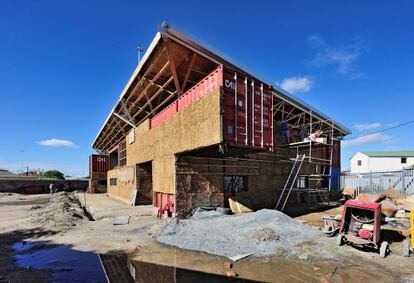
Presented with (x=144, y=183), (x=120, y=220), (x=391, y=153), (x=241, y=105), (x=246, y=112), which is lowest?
(x=120, y=220)

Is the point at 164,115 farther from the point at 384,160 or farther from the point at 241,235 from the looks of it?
the point at 384,160

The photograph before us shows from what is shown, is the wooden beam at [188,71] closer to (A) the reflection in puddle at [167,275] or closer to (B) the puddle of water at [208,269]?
(B) the puddle of water at [208,269]

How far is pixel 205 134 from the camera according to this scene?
12.1 m

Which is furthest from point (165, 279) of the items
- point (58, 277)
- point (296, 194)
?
point (296, 194)

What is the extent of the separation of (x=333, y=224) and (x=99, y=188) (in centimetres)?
3799

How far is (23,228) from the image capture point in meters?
13.1

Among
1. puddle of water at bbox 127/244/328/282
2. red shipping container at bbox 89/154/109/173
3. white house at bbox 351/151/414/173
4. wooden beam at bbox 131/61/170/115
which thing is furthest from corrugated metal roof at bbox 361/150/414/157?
puddle of water at bbox 127/244/328/282

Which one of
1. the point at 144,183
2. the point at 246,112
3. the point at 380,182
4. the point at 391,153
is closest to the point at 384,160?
the point at 391,153

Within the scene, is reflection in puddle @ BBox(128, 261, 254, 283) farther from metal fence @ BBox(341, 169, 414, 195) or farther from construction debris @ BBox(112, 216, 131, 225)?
metal fence @ BBox(341, 169, 414, 195)

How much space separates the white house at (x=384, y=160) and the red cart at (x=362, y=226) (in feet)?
192

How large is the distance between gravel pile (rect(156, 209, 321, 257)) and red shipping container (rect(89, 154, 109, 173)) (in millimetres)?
33679

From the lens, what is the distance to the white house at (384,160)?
5944 centimetres

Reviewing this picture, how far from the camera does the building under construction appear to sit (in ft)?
39.8

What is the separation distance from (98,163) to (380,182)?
35.3 m
